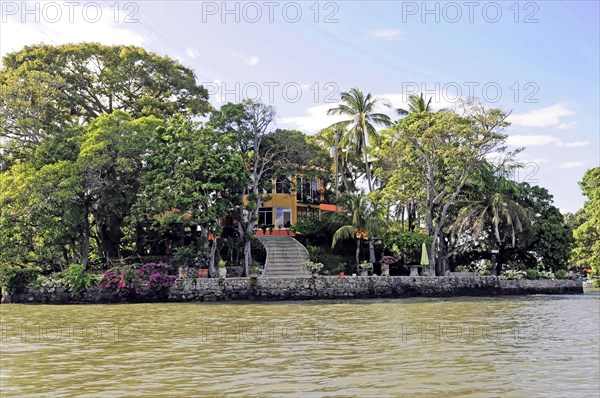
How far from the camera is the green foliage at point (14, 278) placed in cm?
3038

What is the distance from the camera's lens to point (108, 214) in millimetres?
32469

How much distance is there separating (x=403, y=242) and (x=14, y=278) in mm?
21447

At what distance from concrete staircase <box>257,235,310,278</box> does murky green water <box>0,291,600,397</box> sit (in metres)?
11.1

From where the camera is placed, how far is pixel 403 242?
35938mm

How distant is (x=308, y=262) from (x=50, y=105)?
17.3m

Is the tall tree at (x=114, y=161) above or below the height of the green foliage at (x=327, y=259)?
above

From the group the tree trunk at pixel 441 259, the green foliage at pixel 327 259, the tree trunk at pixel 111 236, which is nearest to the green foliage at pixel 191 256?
the tree trunk at pixel 111 236

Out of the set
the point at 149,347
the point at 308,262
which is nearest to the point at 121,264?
the point at 308,262

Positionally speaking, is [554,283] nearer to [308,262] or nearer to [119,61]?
[308,262]

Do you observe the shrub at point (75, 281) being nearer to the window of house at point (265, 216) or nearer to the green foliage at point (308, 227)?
the green foliage at point (308, 227)

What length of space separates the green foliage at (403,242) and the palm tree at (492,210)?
2608mm

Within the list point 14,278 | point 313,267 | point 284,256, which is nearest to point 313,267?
point 313,267

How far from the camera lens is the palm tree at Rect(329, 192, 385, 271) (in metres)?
34.4

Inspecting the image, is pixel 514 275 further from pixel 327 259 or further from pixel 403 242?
pixel 327 259
